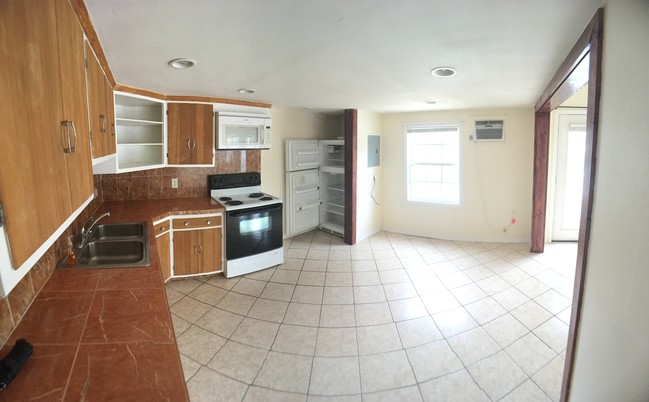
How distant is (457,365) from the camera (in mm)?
2234

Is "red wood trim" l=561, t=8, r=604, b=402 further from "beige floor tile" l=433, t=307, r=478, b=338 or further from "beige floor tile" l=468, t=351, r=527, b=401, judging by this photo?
"beige floor tile" l=433, t=307, r=478, b=338

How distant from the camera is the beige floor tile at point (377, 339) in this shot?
2422mm

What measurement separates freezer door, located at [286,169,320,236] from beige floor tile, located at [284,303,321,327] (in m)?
2.13

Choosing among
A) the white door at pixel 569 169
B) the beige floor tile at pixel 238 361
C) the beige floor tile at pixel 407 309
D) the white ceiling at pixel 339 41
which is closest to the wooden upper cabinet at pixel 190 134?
the white ceiling at pixel 339 41

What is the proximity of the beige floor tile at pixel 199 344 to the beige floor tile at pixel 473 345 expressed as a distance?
1.81 meters

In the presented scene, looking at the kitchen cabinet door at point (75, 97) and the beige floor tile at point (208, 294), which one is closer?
the kitchen cabinet door at point (75, 97)

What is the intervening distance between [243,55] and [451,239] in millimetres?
4421

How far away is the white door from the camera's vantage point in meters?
4.65

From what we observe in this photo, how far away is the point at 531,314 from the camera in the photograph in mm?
2926

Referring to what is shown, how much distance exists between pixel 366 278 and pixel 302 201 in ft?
6.47

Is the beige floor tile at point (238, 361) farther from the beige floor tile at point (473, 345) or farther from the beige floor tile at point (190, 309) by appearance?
the beige floor tile at point (473, 345)

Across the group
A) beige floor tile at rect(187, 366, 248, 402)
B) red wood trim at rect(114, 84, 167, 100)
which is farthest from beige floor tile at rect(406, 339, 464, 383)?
red wood trim at rect(114, 84, 167, 100)

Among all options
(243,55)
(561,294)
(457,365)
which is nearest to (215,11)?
(243,55)

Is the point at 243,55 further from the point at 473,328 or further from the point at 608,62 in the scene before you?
the point at 473,328
